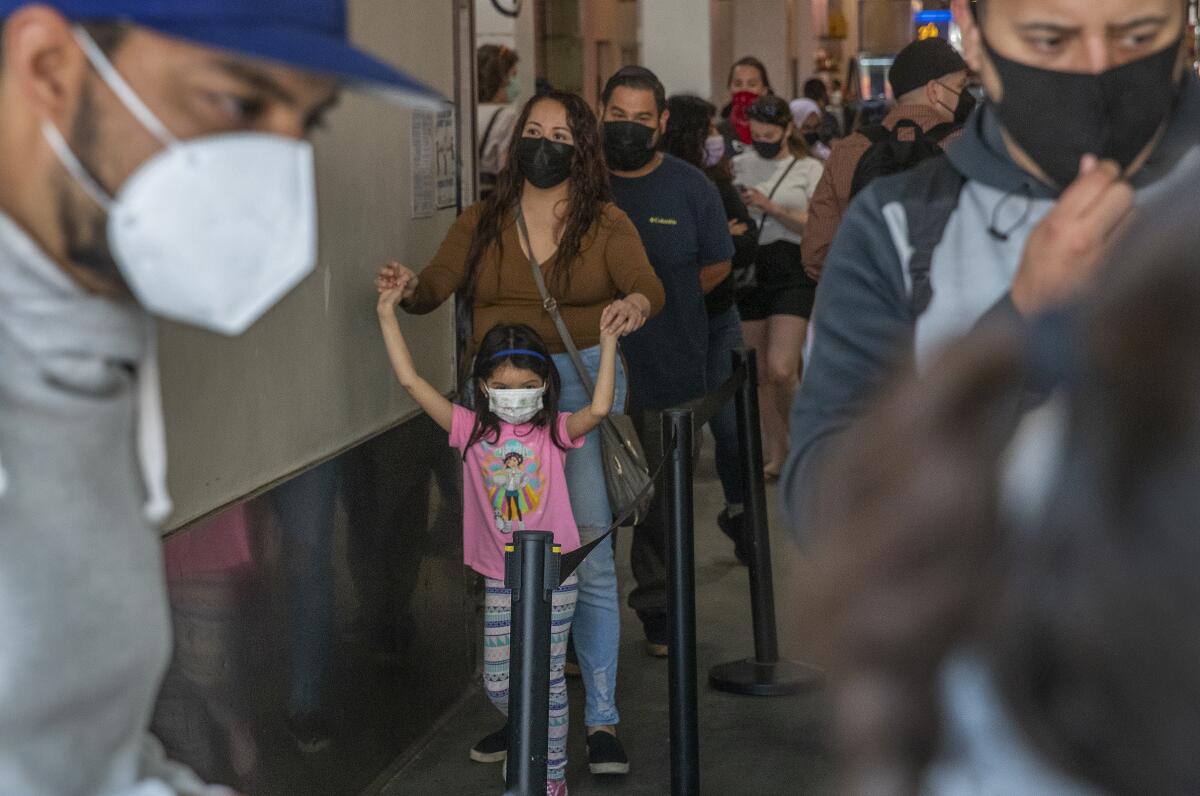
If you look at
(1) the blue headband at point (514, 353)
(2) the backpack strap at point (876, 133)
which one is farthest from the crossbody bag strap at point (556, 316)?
(2) the backpack strap at point (876, 133)

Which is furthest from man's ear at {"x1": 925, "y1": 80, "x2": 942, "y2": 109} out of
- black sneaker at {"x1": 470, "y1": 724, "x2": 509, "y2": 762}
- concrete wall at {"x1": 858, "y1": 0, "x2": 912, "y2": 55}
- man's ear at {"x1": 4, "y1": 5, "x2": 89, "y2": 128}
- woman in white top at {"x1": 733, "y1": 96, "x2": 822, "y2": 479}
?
concrete wall at {"x1": 858, "y1": 0, "x2": 912, "y2": 55}

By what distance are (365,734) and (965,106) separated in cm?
288

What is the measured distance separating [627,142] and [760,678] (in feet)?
5.60

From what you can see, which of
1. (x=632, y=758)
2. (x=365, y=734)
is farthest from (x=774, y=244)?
(x=365, y=734)

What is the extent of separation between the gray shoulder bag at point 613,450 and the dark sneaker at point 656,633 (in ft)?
4.09

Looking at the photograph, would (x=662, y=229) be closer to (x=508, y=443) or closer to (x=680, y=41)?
(x=508, y=443)

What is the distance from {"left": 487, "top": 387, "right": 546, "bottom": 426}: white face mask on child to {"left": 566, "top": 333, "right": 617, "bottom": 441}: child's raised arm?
11 centimetres

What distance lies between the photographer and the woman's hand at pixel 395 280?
427 centimetres

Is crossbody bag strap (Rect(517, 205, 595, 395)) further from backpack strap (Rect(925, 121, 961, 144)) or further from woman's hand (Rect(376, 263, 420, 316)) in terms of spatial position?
backpack strap (Rect(925, 121, 961, 144))

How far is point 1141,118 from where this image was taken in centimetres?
187

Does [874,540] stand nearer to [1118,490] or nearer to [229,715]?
[1118,490]

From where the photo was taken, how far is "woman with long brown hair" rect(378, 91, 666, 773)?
4496 millimetres

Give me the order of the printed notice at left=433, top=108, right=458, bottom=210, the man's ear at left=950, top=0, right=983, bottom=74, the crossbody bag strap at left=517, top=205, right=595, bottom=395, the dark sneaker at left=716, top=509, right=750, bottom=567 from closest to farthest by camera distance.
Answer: the man's ear at left=950, top=0, right=983, bottom=74
the crossbody bag strap at left=517, top=205, right=595, bottom=395
the printed notice at left=433, top=108, right=458, bottom=210
the dark sneaker at left=716, top=509, right=750, bottom=567

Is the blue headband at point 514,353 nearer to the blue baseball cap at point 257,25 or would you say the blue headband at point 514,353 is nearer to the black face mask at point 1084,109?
the black face mask at point 1084,109
